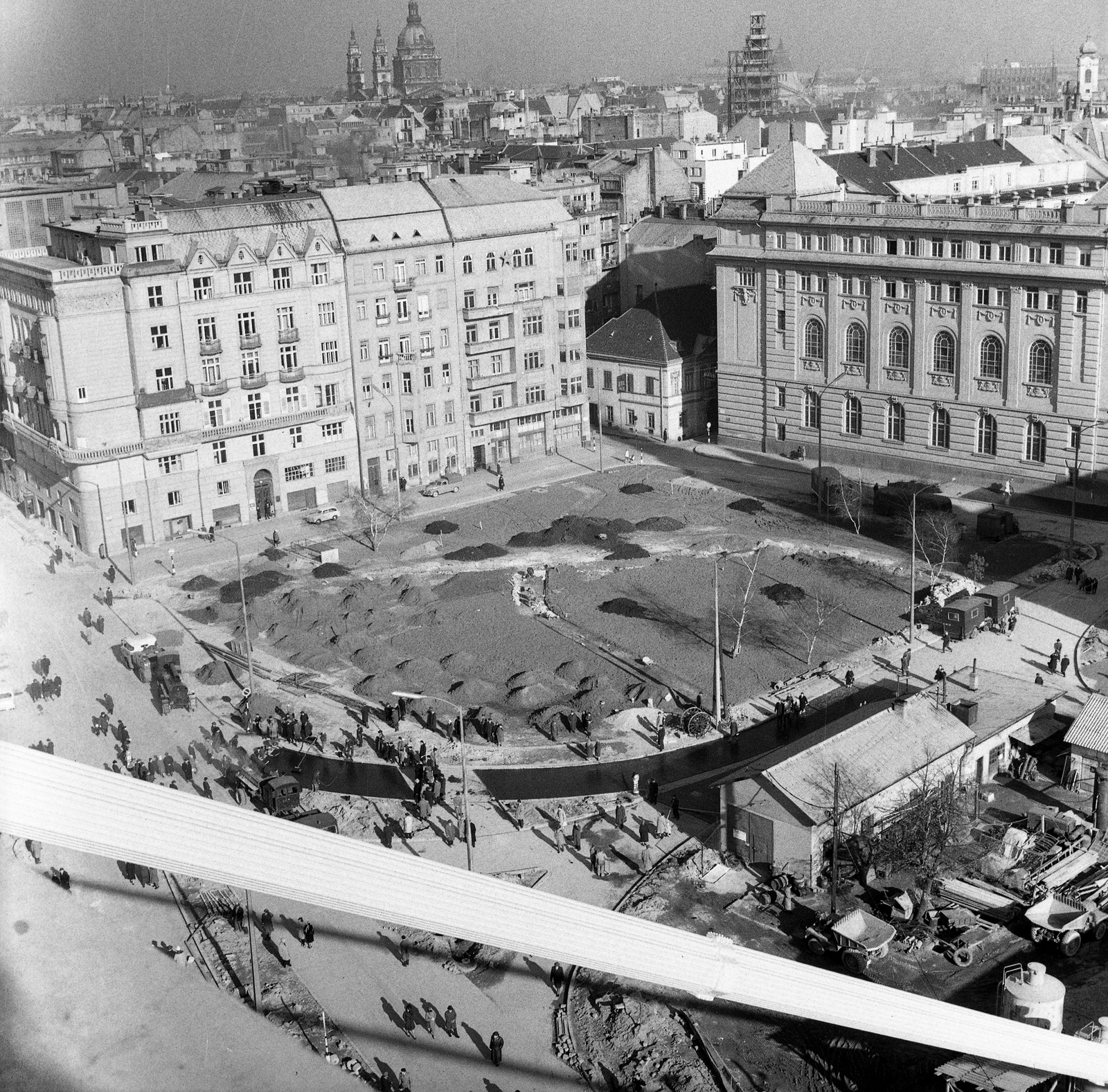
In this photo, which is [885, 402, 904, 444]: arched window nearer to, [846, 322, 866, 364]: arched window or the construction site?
[846, 322, 866, 364]: arched window

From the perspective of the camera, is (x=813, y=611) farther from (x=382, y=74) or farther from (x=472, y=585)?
(x=382, y=74)

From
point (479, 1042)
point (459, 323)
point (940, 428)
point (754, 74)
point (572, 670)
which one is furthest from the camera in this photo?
point (754, 74)

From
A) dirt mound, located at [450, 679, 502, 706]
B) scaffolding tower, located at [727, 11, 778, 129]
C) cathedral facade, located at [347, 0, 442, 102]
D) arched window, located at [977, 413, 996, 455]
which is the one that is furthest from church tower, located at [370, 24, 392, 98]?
dirt mound, located at [450, 679, 502, 706]

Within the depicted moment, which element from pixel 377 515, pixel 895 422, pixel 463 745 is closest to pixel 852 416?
pixel 895 422

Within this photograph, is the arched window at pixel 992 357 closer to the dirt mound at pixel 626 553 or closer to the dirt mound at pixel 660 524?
the dirt mound at pixel 660 524

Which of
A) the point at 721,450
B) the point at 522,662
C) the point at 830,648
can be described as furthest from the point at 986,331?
the point at 522,662
